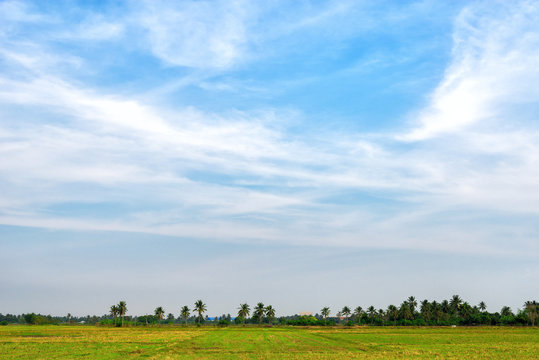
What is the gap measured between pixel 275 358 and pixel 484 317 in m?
168

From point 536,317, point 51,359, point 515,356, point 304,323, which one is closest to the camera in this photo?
point 51,359

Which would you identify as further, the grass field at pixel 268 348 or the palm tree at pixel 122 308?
the palm tree at pixel 122 308

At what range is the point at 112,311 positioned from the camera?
643ft

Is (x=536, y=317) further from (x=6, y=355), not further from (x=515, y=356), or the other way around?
(x=6, y=355)

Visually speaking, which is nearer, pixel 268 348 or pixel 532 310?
pixel 268 348

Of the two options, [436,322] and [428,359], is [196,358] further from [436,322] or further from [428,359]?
[436,322]

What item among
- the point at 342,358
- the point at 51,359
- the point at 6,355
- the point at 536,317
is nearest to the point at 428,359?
the point at 342,358

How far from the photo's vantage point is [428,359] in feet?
140

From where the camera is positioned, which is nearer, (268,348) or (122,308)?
(268,348)

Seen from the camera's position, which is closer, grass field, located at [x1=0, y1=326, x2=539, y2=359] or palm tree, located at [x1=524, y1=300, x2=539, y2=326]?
grass field, located at [x1=0, y1=326, x2=539, y2=359]

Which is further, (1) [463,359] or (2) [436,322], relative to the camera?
(2) [436,322]

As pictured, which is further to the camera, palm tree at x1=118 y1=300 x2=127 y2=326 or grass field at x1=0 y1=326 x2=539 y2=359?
palm tree at x1=118 y1=300 x2=127 y2=326

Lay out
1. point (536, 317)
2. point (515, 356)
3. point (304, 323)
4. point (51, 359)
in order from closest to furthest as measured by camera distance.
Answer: point (51, 359), point (515, 356), point (536, 317), point (304, 323)

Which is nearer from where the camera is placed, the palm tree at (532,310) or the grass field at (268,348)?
A: the grass field at (268,348)
